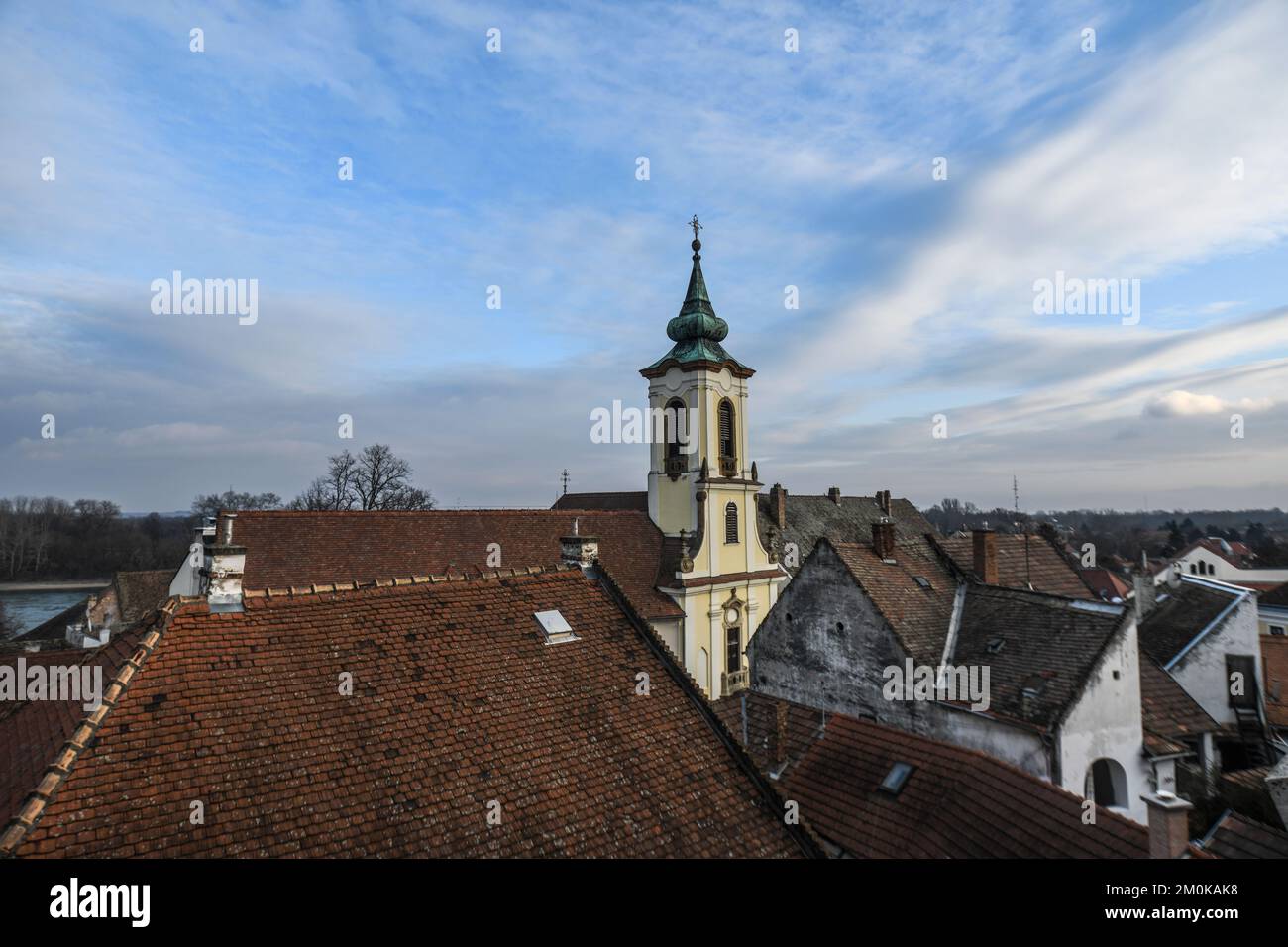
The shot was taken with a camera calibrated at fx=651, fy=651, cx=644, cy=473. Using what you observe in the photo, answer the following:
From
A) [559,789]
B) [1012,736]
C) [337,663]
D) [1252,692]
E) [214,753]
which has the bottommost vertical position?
[1252,692]

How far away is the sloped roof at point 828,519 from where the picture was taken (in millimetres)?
39625

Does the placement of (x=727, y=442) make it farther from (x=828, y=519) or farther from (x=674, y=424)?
(x=828, y=519)

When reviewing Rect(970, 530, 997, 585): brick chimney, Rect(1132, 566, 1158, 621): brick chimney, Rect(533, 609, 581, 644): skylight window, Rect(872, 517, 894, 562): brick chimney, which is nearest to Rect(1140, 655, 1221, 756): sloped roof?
Rect(970, 530, 997, 585): brick chimney

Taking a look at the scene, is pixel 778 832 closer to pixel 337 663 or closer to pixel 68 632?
pixel 337 663

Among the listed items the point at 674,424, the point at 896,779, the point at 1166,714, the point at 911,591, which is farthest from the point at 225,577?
the point at 674,424

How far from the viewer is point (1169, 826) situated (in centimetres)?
712

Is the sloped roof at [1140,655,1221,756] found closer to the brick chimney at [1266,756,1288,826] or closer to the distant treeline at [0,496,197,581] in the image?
the brick chimney at [1266,756,1288,826]

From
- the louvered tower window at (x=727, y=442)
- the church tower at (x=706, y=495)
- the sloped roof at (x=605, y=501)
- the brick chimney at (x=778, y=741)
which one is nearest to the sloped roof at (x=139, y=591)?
the sloped roof at (x=605, y=501)

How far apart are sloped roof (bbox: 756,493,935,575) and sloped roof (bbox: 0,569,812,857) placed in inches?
1146

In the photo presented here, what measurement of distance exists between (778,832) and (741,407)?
23.8 metres
